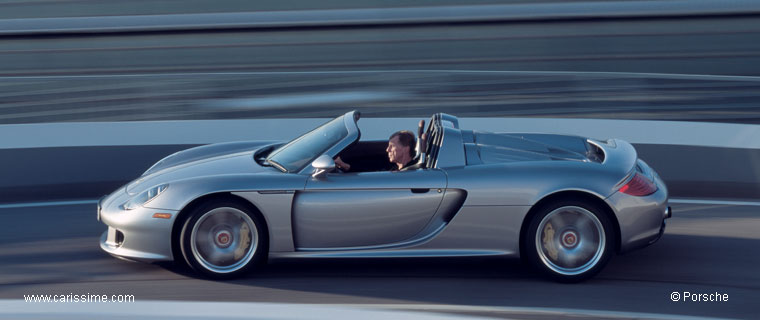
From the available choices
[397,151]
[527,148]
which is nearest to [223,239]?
[397,151]

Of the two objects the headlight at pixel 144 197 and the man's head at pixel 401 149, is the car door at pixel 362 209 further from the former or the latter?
the headlight at pixel 144 197

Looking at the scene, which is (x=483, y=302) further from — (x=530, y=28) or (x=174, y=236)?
(x=530, y=28)

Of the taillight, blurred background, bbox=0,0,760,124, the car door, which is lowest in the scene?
the car door

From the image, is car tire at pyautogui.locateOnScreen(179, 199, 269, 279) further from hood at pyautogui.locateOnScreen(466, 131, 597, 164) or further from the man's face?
hood at pyautogui.locateOnScreen(466, 131, 597, 164)

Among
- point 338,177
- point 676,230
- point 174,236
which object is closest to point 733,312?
point 676,230

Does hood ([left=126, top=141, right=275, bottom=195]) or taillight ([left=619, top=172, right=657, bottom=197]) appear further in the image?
hood ([left=126, top=141, right=275, bottom=195])

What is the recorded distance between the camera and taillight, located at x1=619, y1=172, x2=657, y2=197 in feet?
17.5

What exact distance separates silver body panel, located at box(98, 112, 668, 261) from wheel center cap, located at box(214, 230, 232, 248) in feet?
0.86

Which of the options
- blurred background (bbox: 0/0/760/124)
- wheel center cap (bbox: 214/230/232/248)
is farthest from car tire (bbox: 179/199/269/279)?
blurred background (bbox: 0/0/760/124)

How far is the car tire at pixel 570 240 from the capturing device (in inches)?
208

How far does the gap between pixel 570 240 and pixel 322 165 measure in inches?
64.6

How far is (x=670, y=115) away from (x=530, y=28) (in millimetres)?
16937

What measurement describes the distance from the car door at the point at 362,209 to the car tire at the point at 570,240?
67 centimetres

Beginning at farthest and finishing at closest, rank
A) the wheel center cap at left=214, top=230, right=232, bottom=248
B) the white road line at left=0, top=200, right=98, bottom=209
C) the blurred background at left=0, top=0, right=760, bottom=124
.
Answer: the blurred background at left=0, top=0, right=760, bottom=124, the white road line at left=0, top=200, right=98, bottom=209, the wheel center cap at left=214, top=230, right=232, bottom=248
